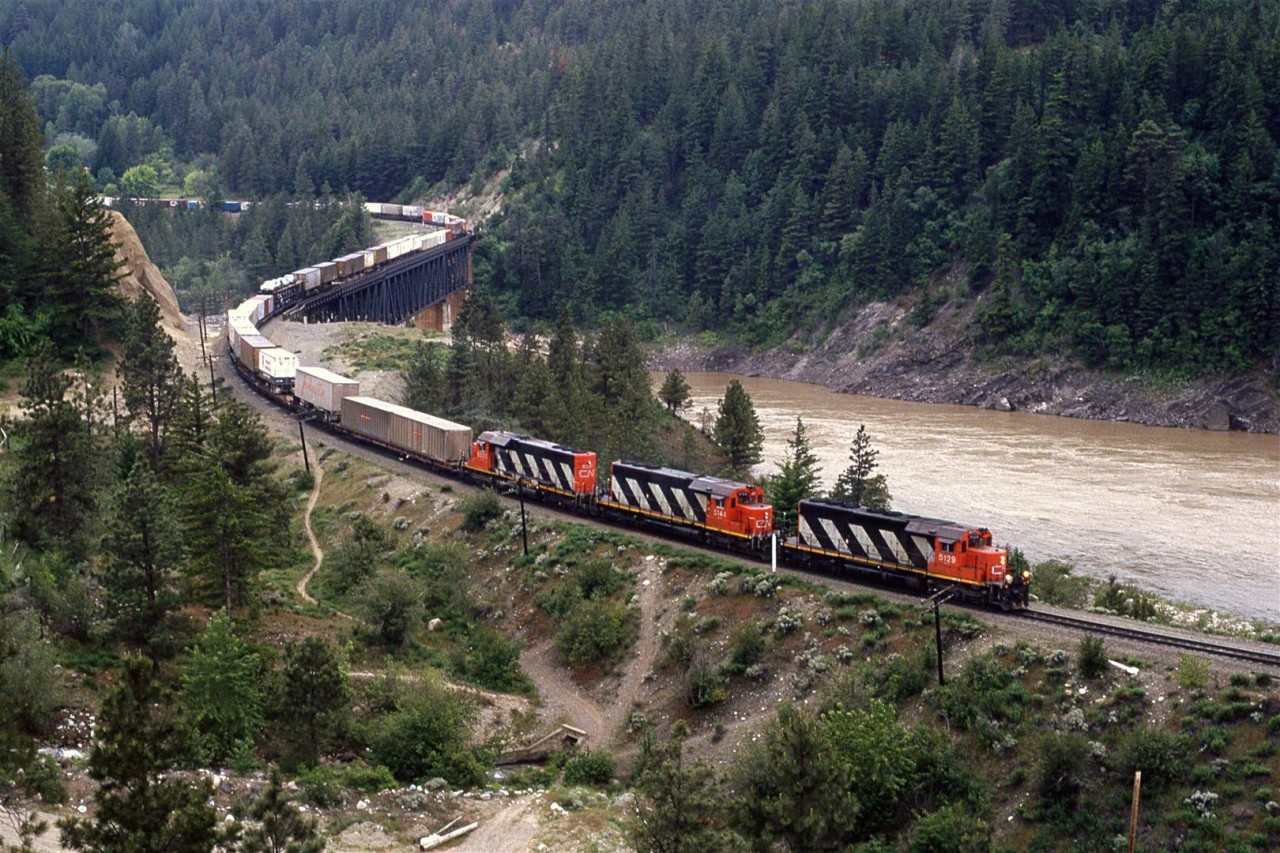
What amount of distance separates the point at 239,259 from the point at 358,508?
111594 millimetres

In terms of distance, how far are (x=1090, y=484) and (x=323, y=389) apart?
43.7 m

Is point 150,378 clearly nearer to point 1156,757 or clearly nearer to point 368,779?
point 368,779

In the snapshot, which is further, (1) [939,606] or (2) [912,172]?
(2) [912,172]

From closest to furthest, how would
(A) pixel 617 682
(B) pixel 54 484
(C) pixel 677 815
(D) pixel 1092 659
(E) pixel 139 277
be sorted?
(C) pixel 677 815 < (D) pixel 1092 659 < (B) pixel 54 484 < (A) pixel 617 682 < (E) pixel 139 277

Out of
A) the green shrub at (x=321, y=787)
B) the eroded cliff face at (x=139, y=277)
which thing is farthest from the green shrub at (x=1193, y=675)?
the eroded cliff face at (x=139, y=277)

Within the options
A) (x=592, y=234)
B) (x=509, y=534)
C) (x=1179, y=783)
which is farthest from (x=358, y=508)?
(x=592, y=234)

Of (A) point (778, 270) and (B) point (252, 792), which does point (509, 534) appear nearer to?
(B) point (252, 792)

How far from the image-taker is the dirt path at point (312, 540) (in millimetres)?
52588

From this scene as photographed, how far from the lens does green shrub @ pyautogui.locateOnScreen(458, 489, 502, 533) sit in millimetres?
57625

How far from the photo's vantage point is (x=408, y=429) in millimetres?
69062

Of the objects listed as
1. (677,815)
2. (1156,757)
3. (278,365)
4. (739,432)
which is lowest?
(278,365)

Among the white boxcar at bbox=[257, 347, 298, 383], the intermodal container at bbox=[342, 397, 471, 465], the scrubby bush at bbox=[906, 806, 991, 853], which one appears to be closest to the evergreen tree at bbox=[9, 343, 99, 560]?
the intermodal container at bbox=[342, 397, 471, 465]

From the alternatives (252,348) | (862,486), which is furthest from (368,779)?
(252,348)

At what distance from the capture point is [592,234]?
157 meters
